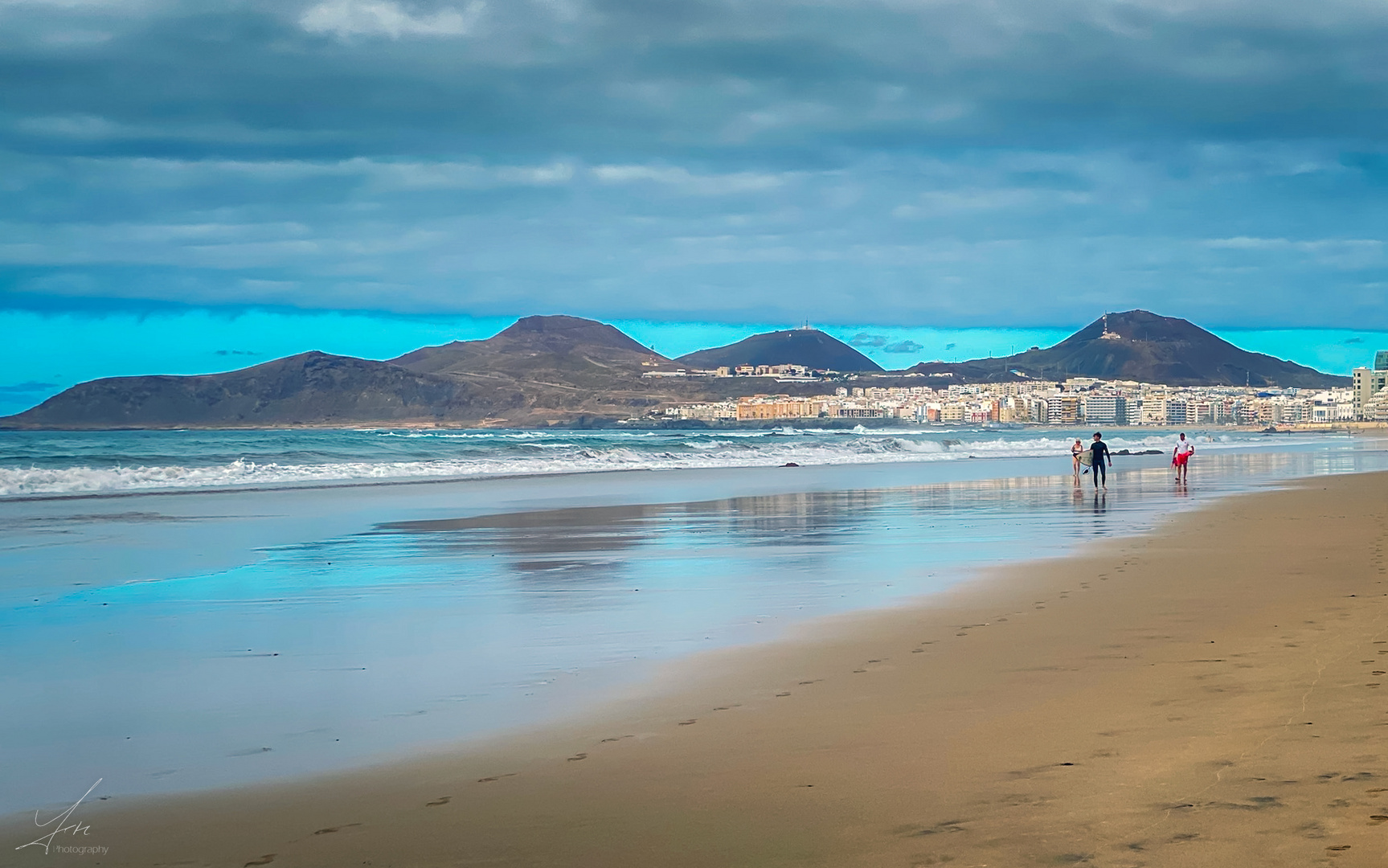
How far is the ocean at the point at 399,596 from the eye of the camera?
5496 mm

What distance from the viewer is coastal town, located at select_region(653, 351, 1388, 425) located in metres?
150

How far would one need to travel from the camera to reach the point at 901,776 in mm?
4418

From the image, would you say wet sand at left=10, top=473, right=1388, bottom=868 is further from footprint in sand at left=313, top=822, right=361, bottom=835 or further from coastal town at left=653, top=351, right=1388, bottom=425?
coastal town at left=653, top=351, right=1388, bottom=425

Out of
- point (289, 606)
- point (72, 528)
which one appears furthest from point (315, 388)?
point (289, 606)

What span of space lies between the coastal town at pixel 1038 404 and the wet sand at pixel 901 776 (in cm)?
13670

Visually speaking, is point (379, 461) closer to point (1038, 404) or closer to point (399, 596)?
point (399, 596)

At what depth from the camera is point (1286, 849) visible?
3451mm

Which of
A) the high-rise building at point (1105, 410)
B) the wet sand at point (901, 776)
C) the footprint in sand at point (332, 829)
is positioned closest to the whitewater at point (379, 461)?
the wet sand at point (901, 776)

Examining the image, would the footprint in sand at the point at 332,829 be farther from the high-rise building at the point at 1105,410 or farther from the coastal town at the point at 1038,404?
the high-rise building at the point at 1105,410

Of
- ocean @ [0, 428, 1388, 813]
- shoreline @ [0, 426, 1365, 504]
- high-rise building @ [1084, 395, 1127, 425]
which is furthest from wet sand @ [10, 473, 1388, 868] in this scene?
high-rise building @ [1084, 395, 1127, 425]

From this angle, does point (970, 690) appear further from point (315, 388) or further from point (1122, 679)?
point (315, 388)

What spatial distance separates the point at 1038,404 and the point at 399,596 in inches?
6730

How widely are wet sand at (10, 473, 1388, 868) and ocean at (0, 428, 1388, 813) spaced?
1.72ft

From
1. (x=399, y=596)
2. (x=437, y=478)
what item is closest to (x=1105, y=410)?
(x=437, y=478)
